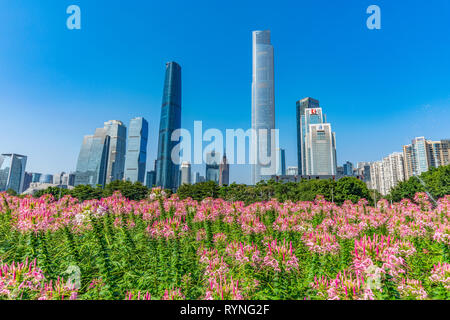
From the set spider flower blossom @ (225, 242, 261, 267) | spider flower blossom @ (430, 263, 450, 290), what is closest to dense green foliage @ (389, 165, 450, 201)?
spider flower blossom @ (430, 263, 450, 290)

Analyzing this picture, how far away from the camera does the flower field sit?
2.88 meters

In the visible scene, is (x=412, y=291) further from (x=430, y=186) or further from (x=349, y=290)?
(x=430, y=186)

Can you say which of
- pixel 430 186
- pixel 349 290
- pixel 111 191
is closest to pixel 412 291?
pixel 349 290

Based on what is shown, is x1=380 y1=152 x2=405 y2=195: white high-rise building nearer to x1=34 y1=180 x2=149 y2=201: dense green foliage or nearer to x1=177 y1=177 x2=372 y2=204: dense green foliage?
x1=177 y1=177 x2=372 y2=204: dense green foliage

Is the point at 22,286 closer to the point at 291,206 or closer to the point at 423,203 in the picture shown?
the point at 291,206

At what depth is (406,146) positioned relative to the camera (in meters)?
122

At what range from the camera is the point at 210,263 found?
12.5 feet

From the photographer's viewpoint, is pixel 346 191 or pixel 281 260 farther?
pixel 346 191

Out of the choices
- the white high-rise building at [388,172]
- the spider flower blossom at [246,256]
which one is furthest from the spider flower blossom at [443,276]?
the white high-rise building at [388,172]

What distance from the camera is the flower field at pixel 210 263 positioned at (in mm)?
2881

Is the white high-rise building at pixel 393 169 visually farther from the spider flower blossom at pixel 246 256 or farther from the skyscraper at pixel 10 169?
the skyscraper at pixel 10 169

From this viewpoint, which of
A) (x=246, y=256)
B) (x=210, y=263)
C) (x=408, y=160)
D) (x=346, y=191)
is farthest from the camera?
(x=408, y=160)

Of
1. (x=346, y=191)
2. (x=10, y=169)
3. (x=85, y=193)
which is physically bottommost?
(x=85, y=193)
